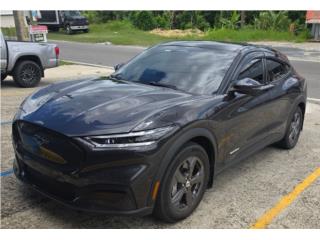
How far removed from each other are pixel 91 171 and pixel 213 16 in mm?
36450

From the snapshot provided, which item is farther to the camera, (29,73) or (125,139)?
(29,73)

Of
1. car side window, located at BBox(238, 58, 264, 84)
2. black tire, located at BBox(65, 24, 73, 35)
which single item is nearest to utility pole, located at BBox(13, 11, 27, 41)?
car side window, located at BBox(238, 58, 264, 84)

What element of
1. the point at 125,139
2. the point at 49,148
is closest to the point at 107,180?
the point at 125,139

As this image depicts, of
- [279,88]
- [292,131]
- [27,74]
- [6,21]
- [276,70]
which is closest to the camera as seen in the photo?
[279,88]

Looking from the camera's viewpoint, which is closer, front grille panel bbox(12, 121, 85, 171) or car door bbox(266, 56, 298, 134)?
front grille panel bbox(12, 121, 85, 171)

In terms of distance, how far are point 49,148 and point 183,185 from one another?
1208 mm

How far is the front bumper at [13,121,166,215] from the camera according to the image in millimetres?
3135

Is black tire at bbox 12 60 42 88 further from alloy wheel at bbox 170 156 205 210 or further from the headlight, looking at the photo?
the headlight

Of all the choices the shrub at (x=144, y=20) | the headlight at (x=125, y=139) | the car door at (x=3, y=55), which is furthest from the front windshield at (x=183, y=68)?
the shrub at (x=144, y=20)

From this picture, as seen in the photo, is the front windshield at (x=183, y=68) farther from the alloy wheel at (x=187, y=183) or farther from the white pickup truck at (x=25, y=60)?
the white pickup truck at (x=25, y=60)

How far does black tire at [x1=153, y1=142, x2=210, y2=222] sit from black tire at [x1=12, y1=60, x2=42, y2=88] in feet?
25.3

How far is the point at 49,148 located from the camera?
10.9ft

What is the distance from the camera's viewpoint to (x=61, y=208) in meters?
3.81

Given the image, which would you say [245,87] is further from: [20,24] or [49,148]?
[20,24]
